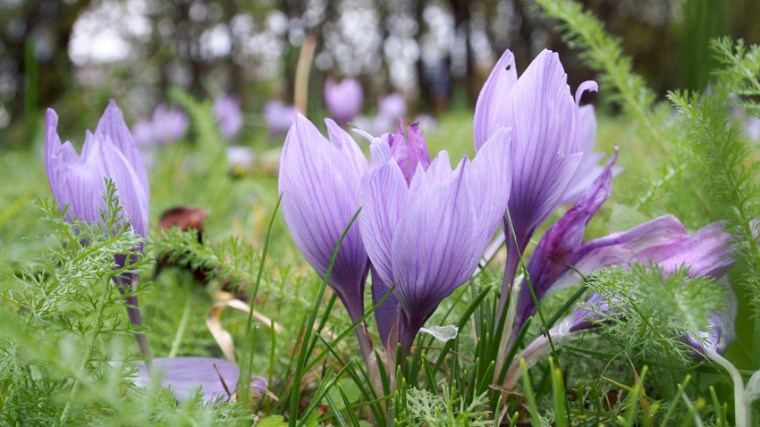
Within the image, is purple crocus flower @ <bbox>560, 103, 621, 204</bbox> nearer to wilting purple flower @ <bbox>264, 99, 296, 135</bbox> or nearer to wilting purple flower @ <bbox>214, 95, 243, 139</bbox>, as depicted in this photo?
wilting purple flower @ <bbox>214, 95, 243, 139</bbox>

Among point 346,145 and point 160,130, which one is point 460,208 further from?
point 160,130

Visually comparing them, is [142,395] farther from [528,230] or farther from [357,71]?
[357,71]

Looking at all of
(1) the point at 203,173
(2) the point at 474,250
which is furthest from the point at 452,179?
(1) the point at 203,173

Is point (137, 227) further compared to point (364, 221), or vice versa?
point (137, 227)

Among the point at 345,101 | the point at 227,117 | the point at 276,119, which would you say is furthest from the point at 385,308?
the point at 276,119

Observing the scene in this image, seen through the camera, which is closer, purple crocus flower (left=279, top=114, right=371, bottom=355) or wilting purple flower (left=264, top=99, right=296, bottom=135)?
purple crocus flower (left=279, top=114, right=371, bottom=355)

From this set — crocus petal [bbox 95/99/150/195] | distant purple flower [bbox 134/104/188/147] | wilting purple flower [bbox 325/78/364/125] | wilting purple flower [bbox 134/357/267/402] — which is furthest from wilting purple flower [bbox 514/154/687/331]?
distant purple flower [bbox 134/104/188/147]
